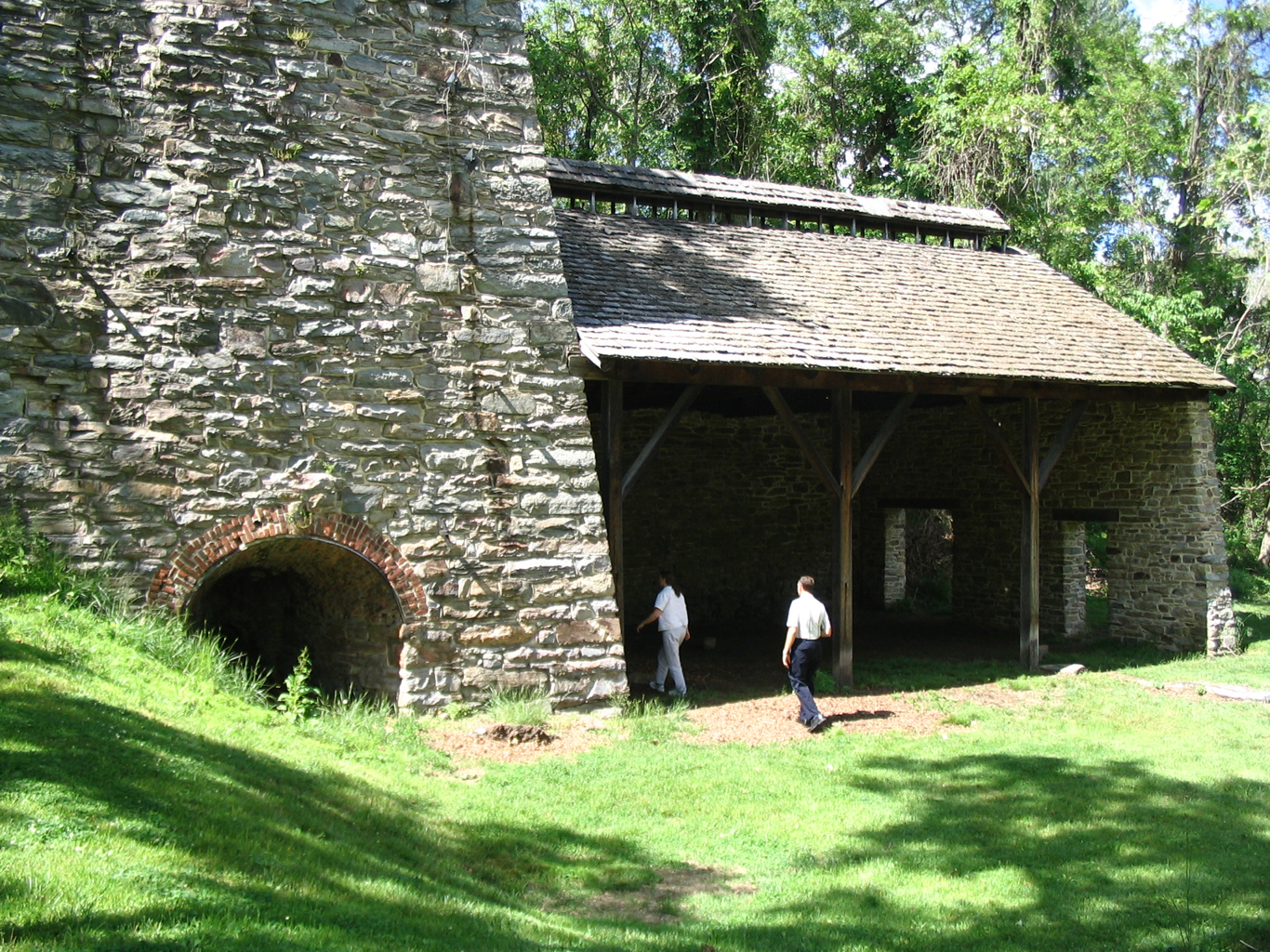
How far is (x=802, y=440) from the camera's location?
30.9 ft

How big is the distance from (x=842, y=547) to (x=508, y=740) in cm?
410

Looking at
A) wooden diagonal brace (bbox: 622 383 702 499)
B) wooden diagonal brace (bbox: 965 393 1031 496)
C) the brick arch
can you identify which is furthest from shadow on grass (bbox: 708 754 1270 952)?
wooden diagonal brace (bbox: 965 393 1031 496)

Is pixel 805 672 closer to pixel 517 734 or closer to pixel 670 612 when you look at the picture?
pixel 670 612

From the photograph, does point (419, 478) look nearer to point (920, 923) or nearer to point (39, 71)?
point (39, 71)

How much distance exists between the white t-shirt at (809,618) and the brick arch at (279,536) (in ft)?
9.65

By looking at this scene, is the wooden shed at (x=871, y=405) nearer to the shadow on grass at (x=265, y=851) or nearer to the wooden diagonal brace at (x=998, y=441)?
the wooden diagonal brace at (x=998, y=441)

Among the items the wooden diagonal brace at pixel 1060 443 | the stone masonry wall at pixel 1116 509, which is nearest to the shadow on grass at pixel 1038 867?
the wooden diagonal brace at pixel 1060 443

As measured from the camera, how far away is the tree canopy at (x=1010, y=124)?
18500 mm

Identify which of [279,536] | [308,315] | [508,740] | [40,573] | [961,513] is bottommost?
[508,740]

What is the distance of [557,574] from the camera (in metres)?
8.17

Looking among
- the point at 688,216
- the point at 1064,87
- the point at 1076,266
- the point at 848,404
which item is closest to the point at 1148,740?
the point at 848,404

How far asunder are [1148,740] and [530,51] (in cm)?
1519

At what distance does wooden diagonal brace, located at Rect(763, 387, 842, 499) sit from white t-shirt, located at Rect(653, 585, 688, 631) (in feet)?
5.99

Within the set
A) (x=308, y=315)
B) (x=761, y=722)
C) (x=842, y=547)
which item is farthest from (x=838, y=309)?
(x=308, y=315)
